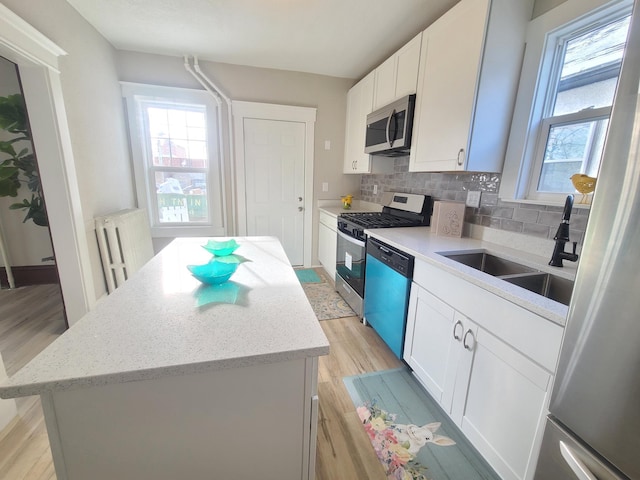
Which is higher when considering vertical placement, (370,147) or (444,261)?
(370,147)

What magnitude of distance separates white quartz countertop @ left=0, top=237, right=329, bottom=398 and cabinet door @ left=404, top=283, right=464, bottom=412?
825mm

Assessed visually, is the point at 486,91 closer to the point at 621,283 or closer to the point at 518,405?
the point at 621,283

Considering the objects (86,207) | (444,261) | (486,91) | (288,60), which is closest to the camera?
(444,261)

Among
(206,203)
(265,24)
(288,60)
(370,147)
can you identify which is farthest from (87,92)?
(370,147)

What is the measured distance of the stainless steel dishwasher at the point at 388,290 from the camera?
66.0 inches

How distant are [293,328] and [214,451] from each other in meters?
0.39

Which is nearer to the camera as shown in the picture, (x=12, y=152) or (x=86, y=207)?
(x=86, y=207)

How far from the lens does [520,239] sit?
1562 millimetres

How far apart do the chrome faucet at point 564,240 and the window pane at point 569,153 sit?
0.30 meters

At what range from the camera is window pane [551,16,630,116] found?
1.24 m

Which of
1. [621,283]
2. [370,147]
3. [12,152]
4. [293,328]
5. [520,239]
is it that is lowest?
[293,328]

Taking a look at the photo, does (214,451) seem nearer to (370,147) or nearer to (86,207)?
(86,207)

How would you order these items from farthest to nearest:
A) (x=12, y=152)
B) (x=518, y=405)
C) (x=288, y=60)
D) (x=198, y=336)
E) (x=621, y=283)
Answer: (x=288, y=60) < (x=12, y=152) < (x=518, y=405) < (x=198, y=336) < (x=621, y=283)

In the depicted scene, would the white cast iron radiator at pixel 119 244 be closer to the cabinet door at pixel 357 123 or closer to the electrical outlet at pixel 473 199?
the cabinet door at pixel 357 123
